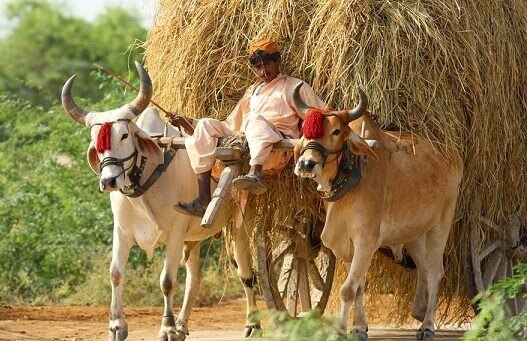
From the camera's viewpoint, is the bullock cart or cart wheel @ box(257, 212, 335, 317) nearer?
the bullock cart

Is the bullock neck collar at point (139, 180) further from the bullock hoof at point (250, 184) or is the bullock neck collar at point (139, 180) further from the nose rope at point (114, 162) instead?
the bullock hoof at point (250, 184)

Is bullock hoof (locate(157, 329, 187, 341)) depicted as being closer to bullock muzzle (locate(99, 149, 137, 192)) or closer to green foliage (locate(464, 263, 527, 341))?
bullock muzzle (locate(99, 149, 137, 192))

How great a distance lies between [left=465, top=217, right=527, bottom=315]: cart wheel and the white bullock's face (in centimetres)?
264

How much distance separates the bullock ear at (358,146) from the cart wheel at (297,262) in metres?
1.07

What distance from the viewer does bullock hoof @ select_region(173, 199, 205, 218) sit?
900 cm

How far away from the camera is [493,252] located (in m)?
10.3

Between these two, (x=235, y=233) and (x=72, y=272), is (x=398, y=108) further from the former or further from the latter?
(x=72, y=272)

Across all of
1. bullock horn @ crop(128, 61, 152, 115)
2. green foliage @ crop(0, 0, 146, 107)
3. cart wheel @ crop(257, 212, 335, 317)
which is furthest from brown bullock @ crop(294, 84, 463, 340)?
green foliage @ crop(0, 0, 146, 107)

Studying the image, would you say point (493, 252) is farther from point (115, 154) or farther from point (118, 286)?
point (115, 154)

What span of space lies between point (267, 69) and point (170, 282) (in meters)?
1.58

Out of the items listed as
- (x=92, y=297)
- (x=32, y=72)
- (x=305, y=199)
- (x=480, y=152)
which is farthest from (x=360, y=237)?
(x=32, y=72)

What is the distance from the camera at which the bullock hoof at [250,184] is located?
8.66 metres

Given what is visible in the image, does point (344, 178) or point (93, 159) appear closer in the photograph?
point (344, 178)

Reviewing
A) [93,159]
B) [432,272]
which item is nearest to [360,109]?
[432,272]
